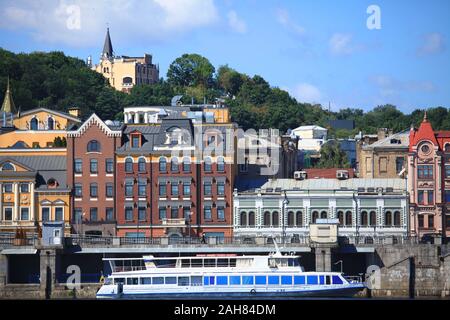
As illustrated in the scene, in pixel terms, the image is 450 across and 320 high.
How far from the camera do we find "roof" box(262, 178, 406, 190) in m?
67.6

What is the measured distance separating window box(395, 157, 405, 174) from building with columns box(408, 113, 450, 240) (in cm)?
627

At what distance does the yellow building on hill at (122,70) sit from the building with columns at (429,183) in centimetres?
8640

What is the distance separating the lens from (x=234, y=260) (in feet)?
174

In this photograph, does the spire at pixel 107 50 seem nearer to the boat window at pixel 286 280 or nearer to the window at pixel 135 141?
the window at pixel 135 141

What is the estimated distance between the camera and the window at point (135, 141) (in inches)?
2608

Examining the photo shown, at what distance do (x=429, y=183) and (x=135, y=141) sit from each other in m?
17.1

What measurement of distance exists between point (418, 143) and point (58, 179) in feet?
68.7

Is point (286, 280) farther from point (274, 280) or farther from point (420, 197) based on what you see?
point (420, 197)

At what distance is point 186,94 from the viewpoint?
135 m

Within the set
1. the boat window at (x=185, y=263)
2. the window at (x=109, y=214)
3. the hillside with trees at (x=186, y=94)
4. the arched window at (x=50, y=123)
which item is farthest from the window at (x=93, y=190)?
the hillside with trees at (x=186, y=94)

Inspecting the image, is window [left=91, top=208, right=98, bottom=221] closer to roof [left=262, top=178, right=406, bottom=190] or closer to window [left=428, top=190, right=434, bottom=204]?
roof [left=262, top=178, right=406, bottom=190]

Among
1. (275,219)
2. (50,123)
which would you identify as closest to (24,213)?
(275,219)
